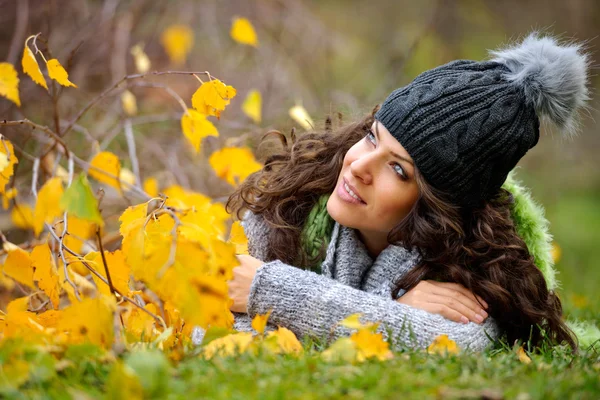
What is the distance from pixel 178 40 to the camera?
4539 mm

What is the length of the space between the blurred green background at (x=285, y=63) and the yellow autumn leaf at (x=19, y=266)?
2.29 ft

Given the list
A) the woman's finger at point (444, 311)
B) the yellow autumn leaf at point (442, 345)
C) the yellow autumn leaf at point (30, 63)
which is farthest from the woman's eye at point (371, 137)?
the yellow autumn leaf at point (30, 63)

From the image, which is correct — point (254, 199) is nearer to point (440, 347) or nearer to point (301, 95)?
point (440, 347)

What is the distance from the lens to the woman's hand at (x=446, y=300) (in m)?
2.06

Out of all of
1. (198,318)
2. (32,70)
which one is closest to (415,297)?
(198,318)

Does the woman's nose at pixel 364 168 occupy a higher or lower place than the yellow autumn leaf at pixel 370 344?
higher

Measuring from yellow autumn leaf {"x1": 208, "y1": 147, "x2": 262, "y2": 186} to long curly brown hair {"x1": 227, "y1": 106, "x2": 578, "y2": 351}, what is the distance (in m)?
0.25

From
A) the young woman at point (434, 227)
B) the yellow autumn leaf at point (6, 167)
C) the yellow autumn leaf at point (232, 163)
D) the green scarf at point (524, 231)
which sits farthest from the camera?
the yellow autumn leaf at point (232, 163)

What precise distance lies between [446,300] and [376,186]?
43 centimetres

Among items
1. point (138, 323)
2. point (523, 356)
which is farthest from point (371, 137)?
point (138, 323)

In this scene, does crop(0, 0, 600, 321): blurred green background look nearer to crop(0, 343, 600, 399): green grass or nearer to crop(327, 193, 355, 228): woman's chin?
crop(327, 193, 355, 228): woman's chin

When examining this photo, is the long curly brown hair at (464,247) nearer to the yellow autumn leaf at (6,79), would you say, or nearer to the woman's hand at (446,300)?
the woman's hand at (446,300)

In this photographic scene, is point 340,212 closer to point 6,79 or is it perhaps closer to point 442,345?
point 442,345

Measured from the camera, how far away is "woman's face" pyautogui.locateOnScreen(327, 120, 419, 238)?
6.82 ft
